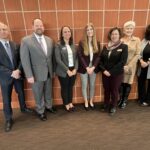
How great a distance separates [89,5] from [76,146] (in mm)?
2003

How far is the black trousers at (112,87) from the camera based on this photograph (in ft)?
9.27

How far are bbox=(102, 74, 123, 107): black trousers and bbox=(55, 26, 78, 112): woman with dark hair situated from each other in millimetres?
528

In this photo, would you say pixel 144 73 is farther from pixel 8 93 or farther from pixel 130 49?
pixel 8 93

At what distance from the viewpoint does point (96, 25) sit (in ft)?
9.46

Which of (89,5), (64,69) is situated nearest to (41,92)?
(64,69)

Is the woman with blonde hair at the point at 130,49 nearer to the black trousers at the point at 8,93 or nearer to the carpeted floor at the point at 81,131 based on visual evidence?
the carpeted floor at the point at 81,131

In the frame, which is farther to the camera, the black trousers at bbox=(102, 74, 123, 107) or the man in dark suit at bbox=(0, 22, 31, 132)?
the black trousers at bbox=(102, 74, 123, 107)

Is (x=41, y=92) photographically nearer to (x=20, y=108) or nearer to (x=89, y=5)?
(x=20, y=108)

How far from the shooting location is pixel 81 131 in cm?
266

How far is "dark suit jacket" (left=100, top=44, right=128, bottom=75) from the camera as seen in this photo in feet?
8.76

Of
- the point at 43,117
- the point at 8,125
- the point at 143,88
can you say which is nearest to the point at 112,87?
the point at 143,88

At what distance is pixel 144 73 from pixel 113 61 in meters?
0.71

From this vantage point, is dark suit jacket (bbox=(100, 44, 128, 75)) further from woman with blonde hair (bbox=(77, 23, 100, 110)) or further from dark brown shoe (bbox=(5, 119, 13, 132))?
dark brown shoe (bbox=(5, 119, 13, 132))

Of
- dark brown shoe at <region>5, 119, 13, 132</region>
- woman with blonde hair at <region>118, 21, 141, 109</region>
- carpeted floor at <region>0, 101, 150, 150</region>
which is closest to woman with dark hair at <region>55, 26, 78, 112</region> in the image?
carpeted floor at <region>0, 101, 150, 150</region>
